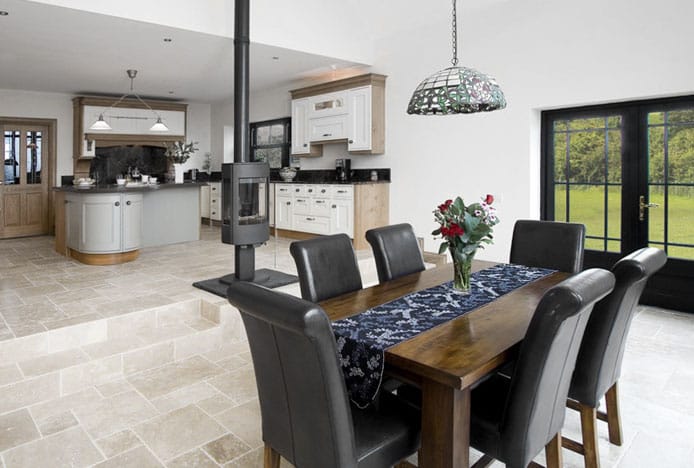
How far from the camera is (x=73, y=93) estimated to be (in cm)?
829

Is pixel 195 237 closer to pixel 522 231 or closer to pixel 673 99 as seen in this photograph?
pixel 522 231

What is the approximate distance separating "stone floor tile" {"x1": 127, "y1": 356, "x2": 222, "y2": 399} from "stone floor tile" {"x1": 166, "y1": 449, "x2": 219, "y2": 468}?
32.1 inches

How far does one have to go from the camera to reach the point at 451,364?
1604mm

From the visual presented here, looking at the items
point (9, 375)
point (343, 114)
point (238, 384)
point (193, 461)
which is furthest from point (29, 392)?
point (343, 114)

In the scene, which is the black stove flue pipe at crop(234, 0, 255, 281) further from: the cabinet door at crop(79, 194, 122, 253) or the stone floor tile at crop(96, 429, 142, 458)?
the stone floor tile at crop(96, 429, 142, 458)

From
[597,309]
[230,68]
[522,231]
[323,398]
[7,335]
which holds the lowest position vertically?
[7,335]

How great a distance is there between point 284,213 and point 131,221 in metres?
2.57

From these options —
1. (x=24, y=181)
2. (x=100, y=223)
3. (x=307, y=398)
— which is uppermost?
(x=24, y=181)

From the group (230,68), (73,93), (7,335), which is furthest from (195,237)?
(7,335)

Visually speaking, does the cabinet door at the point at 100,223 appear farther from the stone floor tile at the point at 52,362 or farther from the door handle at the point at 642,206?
the door handle at the point at 642,206

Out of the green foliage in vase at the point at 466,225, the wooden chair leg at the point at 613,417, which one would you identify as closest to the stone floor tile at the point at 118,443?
the green foliage in vase at the point at 466,225

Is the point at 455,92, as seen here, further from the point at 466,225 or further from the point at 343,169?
the point at 343,169

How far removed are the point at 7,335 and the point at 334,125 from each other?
4824 mm

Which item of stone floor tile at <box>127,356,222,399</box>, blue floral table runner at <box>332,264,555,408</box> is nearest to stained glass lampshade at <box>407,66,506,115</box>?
blue floral table runner at <box>332,264,555,408</box>
